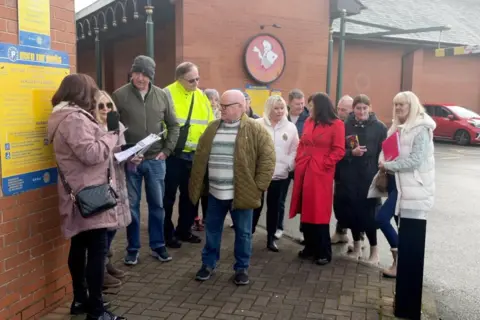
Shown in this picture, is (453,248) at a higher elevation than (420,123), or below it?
below

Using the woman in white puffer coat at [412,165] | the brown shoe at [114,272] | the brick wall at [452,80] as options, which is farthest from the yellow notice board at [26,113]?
the brick wall at [452,80]

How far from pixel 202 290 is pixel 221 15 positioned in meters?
7.03

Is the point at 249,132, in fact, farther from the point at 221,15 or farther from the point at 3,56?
the point at 221,15

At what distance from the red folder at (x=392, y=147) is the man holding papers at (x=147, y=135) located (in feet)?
6.52

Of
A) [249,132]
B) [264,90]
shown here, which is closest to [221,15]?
[264,90]

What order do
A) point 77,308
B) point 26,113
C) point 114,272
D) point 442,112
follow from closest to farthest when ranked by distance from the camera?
1. point 26,113
2. point 77,308
3. point 114,272
4. point 442,112

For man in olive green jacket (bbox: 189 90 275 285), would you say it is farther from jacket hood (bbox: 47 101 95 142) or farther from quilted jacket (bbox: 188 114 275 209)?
jacket hood (bbox: 47 101 95 142)

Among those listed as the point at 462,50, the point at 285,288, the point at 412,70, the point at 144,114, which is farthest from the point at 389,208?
the point at 412,70

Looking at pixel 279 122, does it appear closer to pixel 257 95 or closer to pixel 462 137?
pixel 257 95

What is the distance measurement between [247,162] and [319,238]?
1286 millimetres

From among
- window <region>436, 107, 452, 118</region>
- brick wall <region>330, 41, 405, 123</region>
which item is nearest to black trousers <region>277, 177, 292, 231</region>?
brick wall <region>330, 41, 405, 123</region>

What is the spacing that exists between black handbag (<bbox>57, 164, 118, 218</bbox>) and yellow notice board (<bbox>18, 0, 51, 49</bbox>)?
91 cm

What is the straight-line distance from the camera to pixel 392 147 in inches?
167

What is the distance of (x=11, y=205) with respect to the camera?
3191 millimetres
